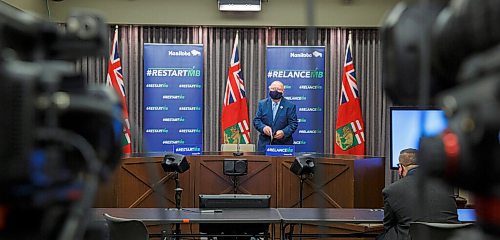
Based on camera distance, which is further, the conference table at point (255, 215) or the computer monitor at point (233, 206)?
the computer monitor at point (233, 206)

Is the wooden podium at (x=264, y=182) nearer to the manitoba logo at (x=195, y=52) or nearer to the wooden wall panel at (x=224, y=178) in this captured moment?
the wooden wall panel at (x=224, y=178)

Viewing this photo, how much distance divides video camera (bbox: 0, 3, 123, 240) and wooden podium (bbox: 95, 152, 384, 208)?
446 cm

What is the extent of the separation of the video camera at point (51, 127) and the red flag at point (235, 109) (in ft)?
25.2

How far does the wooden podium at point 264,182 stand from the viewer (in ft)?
16.8

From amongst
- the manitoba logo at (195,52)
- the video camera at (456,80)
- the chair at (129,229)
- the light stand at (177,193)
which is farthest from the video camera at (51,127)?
the manitoba logo at (195,52)

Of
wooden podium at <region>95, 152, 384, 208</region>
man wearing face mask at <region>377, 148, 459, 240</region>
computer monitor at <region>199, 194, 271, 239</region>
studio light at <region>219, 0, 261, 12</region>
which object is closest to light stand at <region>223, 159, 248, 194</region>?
wooden podium at <region>95, 152, 384, 208</region>

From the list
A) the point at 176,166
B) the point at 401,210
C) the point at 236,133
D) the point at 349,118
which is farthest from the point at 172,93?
the point at 401,210

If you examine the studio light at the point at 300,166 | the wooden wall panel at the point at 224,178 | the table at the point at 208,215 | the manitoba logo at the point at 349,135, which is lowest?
the table at the point at 208,215

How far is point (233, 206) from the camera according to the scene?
4793 millimetres

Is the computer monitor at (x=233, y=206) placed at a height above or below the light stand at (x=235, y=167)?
below

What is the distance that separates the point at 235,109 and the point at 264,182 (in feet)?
8.91

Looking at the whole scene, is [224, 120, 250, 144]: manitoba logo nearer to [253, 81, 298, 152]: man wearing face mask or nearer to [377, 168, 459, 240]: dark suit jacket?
[253, 81, 298, 152]: man wearing face mask

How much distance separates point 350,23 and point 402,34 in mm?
8138

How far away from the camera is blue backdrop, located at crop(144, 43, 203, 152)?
321 inches
